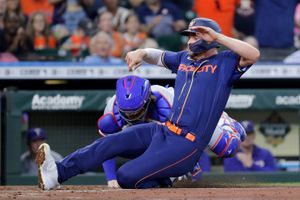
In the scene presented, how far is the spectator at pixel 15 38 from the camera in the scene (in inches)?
456

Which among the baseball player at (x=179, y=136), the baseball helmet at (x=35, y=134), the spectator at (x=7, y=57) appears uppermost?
the baseball player at (x=179, y=136)

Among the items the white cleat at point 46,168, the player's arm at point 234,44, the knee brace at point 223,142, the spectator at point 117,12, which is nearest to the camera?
the player's arm at point 234,44

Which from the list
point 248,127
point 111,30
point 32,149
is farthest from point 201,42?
point 111,30

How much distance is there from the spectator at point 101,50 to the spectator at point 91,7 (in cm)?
59

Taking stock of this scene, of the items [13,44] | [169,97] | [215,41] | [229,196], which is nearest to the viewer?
[229,196]

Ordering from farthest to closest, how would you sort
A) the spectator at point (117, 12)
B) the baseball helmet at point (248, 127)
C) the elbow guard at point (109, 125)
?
the spectator at point (117, 12)
the baseball helmet at point (248, 127)
the elbow guard at point (109, 125)

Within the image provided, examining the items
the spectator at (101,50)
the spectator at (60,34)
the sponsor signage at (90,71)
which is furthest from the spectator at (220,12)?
the spectator at (60,34)

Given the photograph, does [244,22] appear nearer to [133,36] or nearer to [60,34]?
[133,36]

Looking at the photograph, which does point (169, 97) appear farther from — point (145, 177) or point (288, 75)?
point (288, 75)

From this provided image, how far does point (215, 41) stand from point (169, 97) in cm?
109

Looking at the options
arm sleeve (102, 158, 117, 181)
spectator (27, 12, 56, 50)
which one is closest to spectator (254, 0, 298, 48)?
spectator (27, 12, 56, 50)

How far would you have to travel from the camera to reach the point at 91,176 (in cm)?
1088

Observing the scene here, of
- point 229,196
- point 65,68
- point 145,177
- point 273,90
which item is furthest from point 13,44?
point 229,196

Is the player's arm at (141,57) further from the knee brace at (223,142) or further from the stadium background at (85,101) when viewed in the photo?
the stadium background at (85,101)
